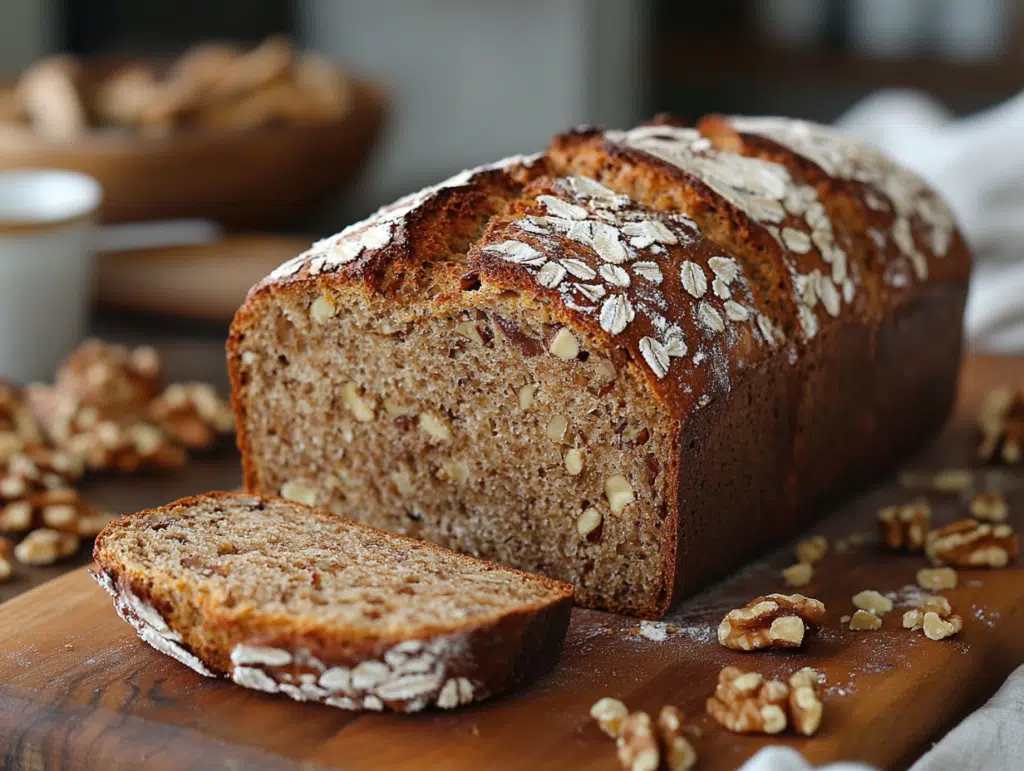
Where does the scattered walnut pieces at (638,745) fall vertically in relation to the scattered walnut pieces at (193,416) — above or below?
above

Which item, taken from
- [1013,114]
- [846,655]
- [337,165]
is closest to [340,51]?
[337,165]

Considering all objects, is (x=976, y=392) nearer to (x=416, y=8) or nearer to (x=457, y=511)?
(x=457, y=511)

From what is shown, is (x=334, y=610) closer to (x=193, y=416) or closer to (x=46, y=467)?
(x=46, y=467)

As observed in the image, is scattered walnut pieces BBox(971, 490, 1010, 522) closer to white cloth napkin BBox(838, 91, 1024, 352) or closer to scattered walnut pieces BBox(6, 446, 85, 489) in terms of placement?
white cloth napkin BBox(838, 91, 1024, 352)

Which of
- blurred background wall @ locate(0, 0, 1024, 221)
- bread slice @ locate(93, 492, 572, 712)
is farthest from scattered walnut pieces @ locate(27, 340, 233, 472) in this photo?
blurred background wall @ locate(0, 0, 1024, 221)

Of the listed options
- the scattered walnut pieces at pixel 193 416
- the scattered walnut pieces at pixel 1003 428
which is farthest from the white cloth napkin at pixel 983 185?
the scattered walnut pieces at pixel 193 416

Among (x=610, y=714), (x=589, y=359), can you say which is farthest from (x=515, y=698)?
(x=589, y=359)

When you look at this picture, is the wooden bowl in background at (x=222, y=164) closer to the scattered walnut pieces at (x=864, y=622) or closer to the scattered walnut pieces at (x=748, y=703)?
the scattered walnut pieces at (x=864, y=622)
